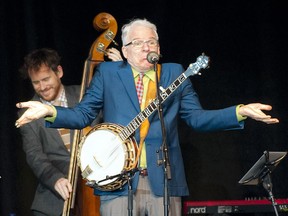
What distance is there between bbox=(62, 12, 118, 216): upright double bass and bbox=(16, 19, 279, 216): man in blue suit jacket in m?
0.68

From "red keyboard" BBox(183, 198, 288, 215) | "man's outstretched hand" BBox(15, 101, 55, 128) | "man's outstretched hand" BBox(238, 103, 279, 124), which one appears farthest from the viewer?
"red keyboard" BBox(183, 198, 288, 215)

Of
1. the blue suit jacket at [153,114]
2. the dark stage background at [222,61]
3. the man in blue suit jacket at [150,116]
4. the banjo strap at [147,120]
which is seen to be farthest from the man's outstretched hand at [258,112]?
the dark stage background at [222,61]

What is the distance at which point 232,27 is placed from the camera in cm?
551

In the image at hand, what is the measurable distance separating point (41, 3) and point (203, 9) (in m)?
1.41

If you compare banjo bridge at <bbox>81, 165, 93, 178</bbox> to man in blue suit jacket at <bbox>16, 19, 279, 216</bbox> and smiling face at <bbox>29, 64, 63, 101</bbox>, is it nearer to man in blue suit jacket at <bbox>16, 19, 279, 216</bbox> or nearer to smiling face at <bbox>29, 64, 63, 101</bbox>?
man in blue suit jacket at <bbox>16, 19, 279, 216</bbox>

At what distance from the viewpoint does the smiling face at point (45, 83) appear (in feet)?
14.6

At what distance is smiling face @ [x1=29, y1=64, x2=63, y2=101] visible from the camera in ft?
14.6

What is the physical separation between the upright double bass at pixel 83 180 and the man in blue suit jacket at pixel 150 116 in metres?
0.68

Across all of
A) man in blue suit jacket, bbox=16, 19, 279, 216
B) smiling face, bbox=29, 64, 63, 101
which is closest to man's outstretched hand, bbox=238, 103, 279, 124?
man in blue suit jacket, bbox=16, 19, 279, 216

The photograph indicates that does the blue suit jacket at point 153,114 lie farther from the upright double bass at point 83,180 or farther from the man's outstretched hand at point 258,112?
the upright double bass at point 83,180

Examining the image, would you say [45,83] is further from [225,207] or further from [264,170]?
[264,170]

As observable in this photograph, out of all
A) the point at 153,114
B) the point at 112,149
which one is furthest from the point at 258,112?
the point at 112,149

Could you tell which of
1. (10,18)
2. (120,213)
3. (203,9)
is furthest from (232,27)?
(120,213)

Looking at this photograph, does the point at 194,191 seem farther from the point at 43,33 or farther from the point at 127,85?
the point at 127,85
